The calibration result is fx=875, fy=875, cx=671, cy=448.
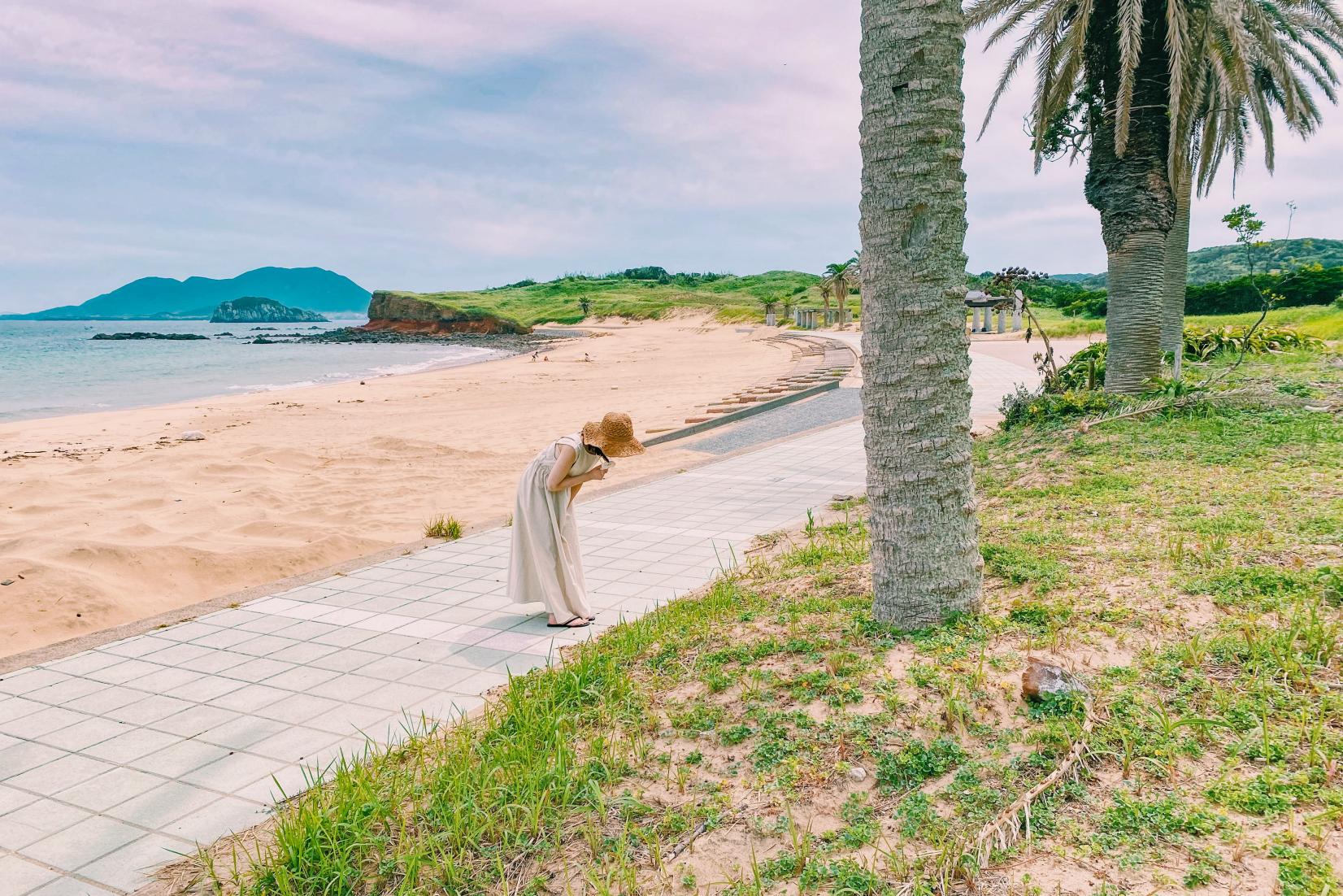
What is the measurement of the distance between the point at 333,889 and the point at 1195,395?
9994mm

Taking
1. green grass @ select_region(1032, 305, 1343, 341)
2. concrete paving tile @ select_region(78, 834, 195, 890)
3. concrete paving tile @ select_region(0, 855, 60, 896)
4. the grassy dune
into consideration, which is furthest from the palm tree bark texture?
green grass @ select_region(1032, 305, 1343, 341)

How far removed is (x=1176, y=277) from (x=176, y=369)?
46054mm

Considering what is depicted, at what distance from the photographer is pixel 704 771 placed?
3.46 meters

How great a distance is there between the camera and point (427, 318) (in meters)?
88.6

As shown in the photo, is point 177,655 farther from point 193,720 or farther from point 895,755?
point 895,755

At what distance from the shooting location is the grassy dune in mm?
2785

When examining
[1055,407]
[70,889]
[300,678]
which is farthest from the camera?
[1055,407]

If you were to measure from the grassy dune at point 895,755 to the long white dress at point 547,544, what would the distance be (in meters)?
0.71

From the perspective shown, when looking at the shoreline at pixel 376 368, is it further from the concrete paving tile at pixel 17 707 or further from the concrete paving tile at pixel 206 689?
the concrete paving tile at pixel 206 689

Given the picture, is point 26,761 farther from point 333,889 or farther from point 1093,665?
point 1093,665

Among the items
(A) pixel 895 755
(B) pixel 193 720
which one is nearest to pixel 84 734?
(B) pixel 193 720

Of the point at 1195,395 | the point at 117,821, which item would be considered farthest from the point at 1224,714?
the point at 1195,395

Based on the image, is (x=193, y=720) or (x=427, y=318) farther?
(x=427, y=318)

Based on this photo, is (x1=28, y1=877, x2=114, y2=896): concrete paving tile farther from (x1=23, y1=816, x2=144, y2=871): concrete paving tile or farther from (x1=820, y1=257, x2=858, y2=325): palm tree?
(x1=820, y1=257, x2=858, y2=325): palm tree
